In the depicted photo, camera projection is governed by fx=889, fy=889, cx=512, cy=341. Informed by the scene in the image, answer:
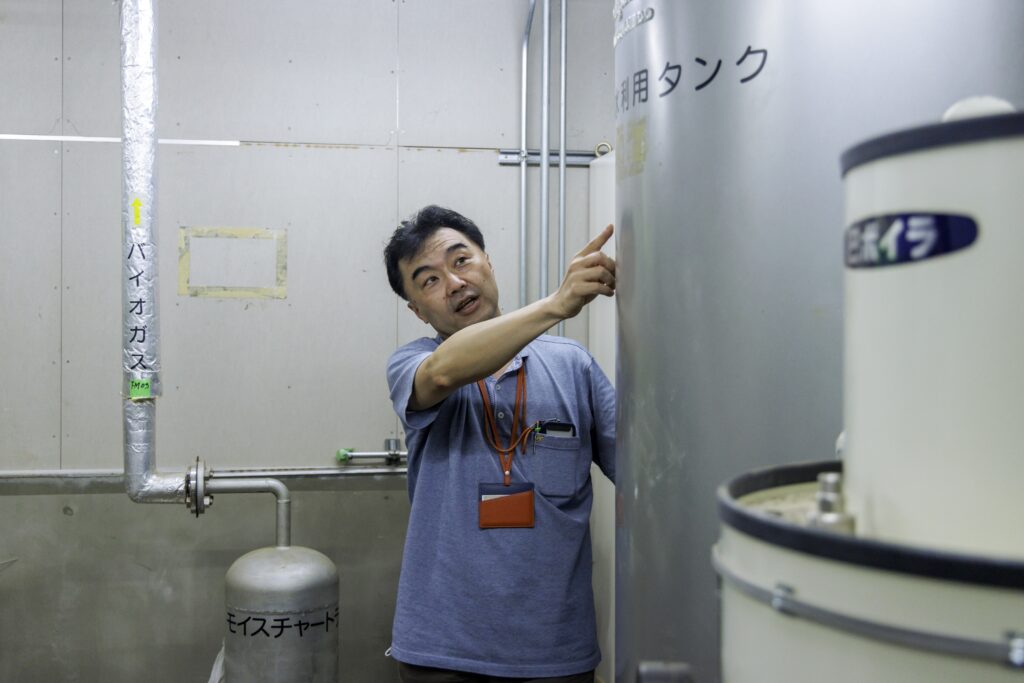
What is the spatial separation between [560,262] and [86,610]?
68.4 inches

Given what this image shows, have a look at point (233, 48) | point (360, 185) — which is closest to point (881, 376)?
point (360, 185)

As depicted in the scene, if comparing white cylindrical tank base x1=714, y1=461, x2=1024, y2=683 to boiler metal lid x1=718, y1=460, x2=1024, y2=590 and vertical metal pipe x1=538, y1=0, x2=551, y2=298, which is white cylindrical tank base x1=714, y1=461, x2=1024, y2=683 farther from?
vertical metal pipe x1=538, y1=0, x2=551, y2=298

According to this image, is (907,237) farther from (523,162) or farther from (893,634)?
(523,162)

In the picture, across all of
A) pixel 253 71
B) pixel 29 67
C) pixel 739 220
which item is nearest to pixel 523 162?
pixel 253 71

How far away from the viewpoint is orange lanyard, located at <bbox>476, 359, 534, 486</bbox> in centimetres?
154

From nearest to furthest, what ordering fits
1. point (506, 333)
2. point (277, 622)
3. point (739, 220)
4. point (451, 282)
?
point (739, 220) < point (506, 333) < point (451, 282) < point (277, 622)

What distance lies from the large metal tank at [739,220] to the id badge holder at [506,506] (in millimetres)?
726

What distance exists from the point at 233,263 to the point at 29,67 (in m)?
0.80

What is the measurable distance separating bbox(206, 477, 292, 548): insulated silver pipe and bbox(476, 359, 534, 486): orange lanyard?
0.99 meters

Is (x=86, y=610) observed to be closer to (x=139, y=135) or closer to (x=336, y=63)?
(x=139, y=135)

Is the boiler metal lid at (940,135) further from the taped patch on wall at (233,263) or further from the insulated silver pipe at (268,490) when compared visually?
the taped patch on wall at (233,263)

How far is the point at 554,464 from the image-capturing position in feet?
5.04

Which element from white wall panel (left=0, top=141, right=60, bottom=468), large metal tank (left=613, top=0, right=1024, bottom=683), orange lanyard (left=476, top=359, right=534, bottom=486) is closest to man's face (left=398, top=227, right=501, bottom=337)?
orange lanyard (left=476, top=359, right=534, bottom=486)

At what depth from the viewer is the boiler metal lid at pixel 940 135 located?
0.38m
